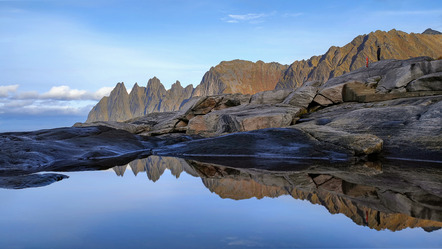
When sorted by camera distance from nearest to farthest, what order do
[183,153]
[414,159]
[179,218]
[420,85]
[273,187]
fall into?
[179,218] → [273,187] → [414,159] → [183,153] → [420,85]

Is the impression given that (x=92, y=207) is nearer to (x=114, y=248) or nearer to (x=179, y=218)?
(x=179, y=218)

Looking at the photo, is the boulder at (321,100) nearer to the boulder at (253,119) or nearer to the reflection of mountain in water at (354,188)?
the boulder at (253,119)

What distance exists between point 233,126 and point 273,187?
46.4 ft

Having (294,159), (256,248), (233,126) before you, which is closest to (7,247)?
(256,248)

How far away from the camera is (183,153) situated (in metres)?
15.5

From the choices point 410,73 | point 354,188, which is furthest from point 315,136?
point 410,73

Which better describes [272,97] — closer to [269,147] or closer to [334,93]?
[334,93]

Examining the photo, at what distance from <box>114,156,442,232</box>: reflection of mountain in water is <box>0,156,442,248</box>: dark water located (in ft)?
0.06

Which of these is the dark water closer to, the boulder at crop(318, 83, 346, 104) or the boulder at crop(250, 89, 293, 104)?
the boulder at crop(318, 83, 346, 104)

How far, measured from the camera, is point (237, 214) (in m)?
5.35

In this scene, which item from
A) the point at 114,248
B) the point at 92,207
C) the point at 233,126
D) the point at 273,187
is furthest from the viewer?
the point at 233,126

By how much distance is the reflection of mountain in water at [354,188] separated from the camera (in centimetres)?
509

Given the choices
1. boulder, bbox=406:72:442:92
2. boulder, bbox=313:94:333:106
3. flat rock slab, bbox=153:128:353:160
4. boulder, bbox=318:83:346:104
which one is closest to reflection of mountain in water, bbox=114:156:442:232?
flat rock slab, bbox=153:128:353:160

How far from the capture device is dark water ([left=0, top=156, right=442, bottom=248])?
13.5 ft
